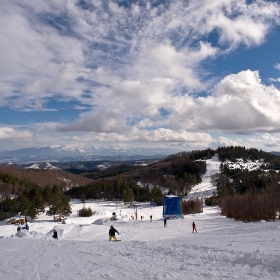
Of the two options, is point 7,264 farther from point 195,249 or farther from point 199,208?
point 199,208

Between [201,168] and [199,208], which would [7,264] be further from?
[201,168]

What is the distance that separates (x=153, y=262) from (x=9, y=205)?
63371 mm

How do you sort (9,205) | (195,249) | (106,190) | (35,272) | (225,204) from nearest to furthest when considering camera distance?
(35,272), (195,249), (225,204), (9,205), (106,190)

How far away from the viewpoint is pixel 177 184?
113 m

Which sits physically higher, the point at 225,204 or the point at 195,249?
the point at 195,249

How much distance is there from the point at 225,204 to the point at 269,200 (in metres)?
8.31

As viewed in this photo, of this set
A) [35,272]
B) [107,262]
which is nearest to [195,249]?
[107,262]

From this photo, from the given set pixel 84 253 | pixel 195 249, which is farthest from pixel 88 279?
pixel 195 249

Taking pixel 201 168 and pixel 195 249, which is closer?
pixel 195 249

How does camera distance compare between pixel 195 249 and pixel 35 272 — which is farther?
pixel 195 249

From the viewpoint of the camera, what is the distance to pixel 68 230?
3159 centimetres

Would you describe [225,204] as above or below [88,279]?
below

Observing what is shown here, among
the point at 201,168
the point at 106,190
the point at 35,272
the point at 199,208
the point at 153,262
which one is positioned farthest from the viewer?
the point at 201,168

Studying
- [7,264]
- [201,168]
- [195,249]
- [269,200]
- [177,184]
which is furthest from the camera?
[201,168]
